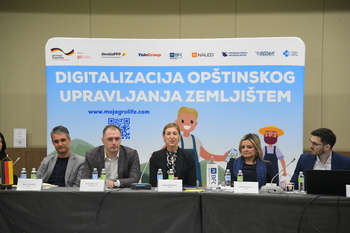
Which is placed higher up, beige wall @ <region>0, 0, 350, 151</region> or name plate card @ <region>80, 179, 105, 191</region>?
beige wall @ <region>0, 0, 350, 151</region>

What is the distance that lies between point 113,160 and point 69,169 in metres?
0.43

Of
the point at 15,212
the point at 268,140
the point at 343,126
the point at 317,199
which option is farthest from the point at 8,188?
the point at 343,126

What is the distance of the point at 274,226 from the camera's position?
9.93 feet

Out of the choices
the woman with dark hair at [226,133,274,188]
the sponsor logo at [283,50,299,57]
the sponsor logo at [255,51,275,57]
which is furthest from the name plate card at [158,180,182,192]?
the sponsor logo at [283,50,299,57]

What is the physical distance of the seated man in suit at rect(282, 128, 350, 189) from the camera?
389 centimetres

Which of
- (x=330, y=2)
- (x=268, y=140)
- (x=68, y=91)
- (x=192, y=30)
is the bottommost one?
(x=268, y=140)

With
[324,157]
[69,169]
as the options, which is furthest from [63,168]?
[324,157]

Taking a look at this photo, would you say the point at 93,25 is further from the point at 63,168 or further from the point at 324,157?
the point at 324,157

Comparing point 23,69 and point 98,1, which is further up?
point 98,1

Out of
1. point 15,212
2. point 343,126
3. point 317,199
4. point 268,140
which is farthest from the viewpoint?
point 343,126

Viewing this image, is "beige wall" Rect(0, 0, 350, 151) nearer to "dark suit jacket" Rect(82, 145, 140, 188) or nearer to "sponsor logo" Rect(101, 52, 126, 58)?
"sponsor logo" Rect(101, 52, 126, 58)

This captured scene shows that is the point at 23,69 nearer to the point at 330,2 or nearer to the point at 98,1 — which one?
the point at 98,1

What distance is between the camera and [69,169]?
4.04m

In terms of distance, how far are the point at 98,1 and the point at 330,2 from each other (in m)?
3.24
